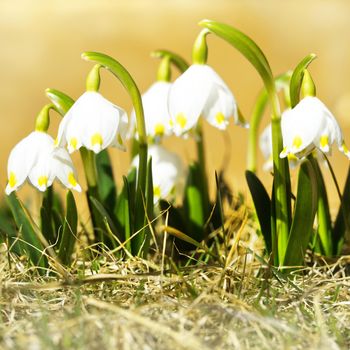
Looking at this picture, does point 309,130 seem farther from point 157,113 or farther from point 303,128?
point 157,113

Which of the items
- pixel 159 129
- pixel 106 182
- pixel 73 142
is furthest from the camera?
→ pixel 106 182

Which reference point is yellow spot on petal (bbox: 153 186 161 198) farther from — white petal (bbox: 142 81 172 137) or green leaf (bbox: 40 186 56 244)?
green leaf (bbox: 40 186 56 244)

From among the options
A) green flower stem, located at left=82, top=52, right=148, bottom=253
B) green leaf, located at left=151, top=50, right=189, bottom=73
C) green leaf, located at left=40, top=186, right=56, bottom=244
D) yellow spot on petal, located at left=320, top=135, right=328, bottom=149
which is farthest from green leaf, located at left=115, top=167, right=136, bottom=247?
yellow spot on petal, located at left=320, top=135, right=328, bottom=149

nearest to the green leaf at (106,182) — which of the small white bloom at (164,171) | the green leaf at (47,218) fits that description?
the small white bloom at (164,171)

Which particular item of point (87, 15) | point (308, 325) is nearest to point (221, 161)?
point (87, 15)

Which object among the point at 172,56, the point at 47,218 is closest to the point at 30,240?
the point at 47,218

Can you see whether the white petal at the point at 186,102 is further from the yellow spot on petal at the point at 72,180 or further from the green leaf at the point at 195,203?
the green leaf at the point at 195,203
